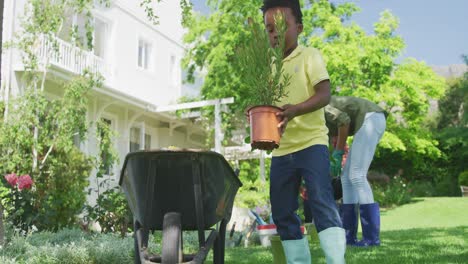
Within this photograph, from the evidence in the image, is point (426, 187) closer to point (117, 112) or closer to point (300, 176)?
point (117, 112)

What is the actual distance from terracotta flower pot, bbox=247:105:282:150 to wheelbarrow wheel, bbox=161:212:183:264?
2.14 ft

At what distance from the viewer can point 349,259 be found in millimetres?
4086

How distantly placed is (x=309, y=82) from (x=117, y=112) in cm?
1206

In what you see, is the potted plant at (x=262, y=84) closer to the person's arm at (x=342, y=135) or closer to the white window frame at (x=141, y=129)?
the person's arm at (x=342, y=135)

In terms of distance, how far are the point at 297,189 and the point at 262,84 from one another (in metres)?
0.69

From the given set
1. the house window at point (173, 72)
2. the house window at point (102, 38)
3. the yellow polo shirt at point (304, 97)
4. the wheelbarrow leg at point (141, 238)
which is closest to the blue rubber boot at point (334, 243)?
the yellow polo shirt at point (304, 97)

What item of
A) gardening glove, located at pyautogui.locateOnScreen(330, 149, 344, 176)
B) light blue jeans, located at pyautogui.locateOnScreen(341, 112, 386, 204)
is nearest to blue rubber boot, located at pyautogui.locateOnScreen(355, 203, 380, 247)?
light blue jeans, located at pyautogui.locateOnScreen(341, 112, 386, 204)

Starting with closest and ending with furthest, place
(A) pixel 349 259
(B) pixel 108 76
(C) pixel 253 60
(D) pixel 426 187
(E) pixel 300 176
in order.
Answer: (C) pixel 253 60
(E) pixel 300 176
(A) pixel 349 259
(B) pixel 108 76
(D) pixel 426 187

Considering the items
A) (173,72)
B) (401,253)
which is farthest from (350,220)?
(173,72)

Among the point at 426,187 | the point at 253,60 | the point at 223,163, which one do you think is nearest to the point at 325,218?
the point at 223,163

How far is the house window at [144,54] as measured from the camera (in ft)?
51.8

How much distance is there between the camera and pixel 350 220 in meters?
5.30

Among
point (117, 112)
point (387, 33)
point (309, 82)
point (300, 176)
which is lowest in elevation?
point (300, 176)

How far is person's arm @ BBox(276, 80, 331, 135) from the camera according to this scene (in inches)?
103
